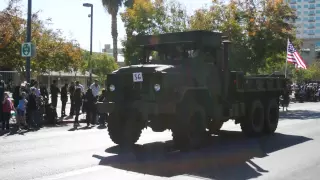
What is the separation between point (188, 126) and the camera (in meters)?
9.76

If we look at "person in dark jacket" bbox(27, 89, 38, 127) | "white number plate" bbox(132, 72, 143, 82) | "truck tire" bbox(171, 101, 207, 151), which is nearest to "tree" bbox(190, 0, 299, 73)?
"person in dark jacket" bbox(27, 89, 38, 127)

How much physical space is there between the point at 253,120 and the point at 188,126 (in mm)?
3918

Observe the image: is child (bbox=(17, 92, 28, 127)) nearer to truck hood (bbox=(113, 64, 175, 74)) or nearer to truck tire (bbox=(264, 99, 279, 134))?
truck hood (bbox=(113, 64, 175, 74))

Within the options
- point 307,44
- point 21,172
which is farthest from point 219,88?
point 307,44

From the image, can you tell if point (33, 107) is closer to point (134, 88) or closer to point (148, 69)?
point (134, 88)

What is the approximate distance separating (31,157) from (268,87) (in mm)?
7751

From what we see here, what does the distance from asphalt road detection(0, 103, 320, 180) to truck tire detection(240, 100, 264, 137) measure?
41 centimetres

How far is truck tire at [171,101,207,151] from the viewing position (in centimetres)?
962

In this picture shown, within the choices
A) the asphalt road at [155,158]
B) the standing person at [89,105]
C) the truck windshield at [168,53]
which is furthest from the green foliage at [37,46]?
the truck windshield at [168,53]

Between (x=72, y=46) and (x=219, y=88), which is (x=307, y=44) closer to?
(x=72, y=46)

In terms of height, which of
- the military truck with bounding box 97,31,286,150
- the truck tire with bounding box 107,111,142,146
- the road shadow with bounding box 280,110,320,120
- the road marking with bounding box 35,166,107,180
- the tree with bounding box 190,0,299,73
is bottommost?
the road marking with bounding box 35,166,107,180

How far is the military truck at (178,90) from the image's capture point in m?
9.54

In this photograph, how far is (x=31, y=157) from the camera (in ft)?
30.6

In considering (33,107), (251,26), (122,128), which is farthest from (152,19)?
(122,128)
